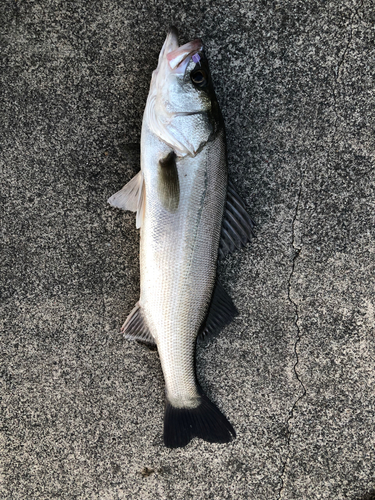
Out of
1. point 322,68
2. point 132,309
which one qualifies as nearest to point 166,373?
point 132,309

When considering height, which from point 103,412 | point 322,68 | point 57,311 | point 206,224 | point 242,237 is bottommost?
point 103,412

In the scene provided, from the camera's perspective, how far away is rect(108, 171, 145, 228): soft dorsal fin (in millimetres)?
1750

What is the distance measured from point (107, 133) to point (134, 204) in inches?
19.7

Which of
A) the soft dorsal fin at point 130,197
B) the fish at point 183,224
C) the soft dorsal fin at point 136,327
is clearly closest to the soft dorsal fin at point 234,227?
the fish at point 183,224

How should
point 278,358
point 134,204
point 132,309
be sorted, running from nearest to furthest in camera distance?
point 134,204 < point 132,309 < point 278,358

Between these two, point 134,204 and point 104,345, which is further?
point 104,345

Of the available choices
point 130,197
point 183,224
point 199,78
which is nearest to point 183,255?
point 183,224

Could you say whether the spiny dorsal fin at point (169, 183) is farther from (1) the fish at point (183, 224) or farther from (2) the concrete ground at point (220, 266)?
(2) the concrete ground at point (220, 266)

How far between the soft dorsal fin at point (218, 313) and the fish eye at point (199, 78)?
1.05 meters

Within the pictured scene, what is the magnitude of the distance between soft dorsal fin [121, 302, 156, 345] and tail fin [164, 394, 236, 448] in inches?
16.0

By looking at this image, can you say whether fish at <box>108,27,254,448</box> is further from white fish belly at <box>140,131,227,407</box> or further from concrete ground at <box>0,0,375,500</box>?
concrete ground at <box>0,0,375,500</box>

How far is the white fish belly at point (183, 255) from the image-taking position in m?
1.62

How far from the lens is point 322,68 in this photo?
1913mm

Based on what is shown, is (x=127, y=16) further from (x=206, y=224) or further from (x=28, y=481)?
(x=28, y=481)
